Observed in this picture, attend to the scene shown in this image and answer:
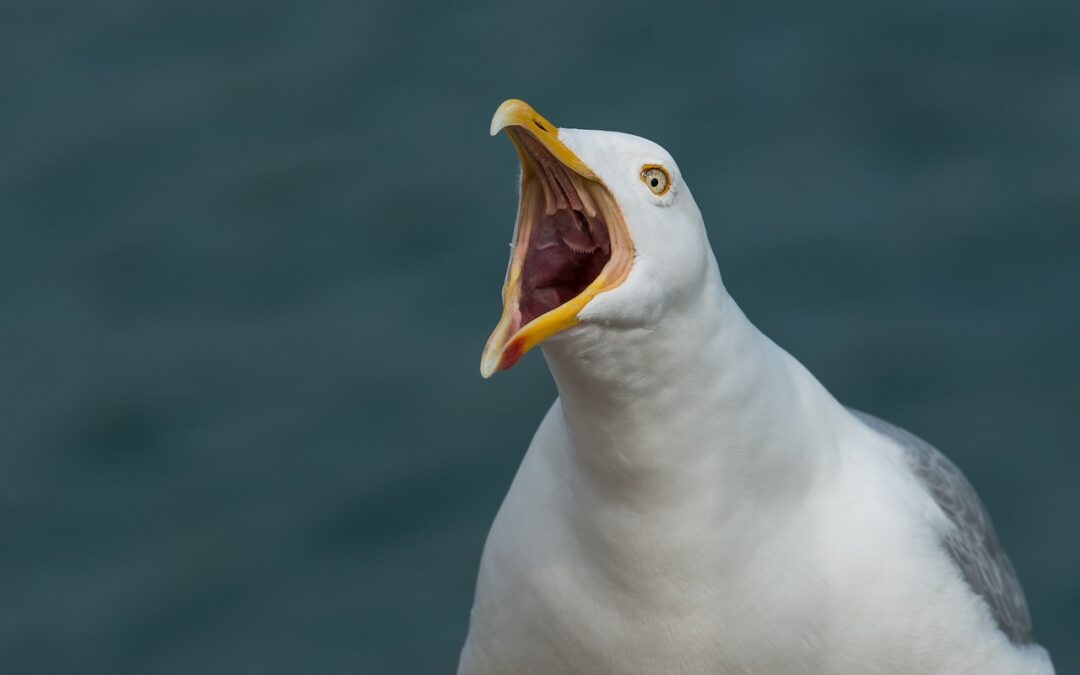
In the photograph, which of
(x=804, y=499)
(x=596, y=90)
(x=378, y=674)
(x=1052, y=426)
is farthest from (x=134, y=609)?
(x=804, y=499)

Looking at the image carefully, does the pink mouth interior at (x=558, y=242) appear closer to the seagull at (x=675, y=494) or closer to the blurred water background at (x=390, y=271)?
the seagull at (x=675, y=494)

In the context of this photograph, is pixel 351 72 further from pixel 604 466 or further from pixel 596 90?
pixel 604 466

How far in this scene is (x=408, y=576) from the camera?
754 cm

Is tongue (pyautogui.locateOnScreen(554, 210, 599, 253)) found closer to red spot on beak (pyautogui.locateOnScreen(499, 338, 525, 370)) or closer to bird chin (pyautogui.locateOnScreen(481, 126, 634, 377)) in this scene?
bird chin (pyautogui.locateOnScreen(481, 126, 634, 377))

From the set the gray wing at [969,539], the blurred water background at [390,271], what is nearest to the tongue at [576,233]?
the gray wing at [969,539]

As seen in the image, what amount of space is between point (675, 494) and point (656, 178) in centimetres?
60

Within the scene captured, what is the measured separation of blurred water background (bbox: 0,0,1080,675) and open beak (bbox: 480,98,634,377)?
3564 mm

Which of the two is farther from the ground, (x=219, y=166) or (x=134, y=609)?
(x=219, y=166)

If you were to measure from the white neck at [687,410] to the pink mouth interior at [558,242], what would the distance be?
12 centimetres

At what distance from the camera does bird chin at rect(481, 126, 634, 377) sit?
3760mm

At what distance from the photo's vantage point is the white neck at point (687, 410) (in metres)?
3.86

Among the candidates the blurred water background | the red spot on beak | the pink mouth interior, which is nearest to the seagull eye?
the pink mouth interior

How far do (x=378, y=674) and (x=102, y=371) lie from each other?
152cm

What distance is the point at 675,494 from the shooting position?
4.11 meters
